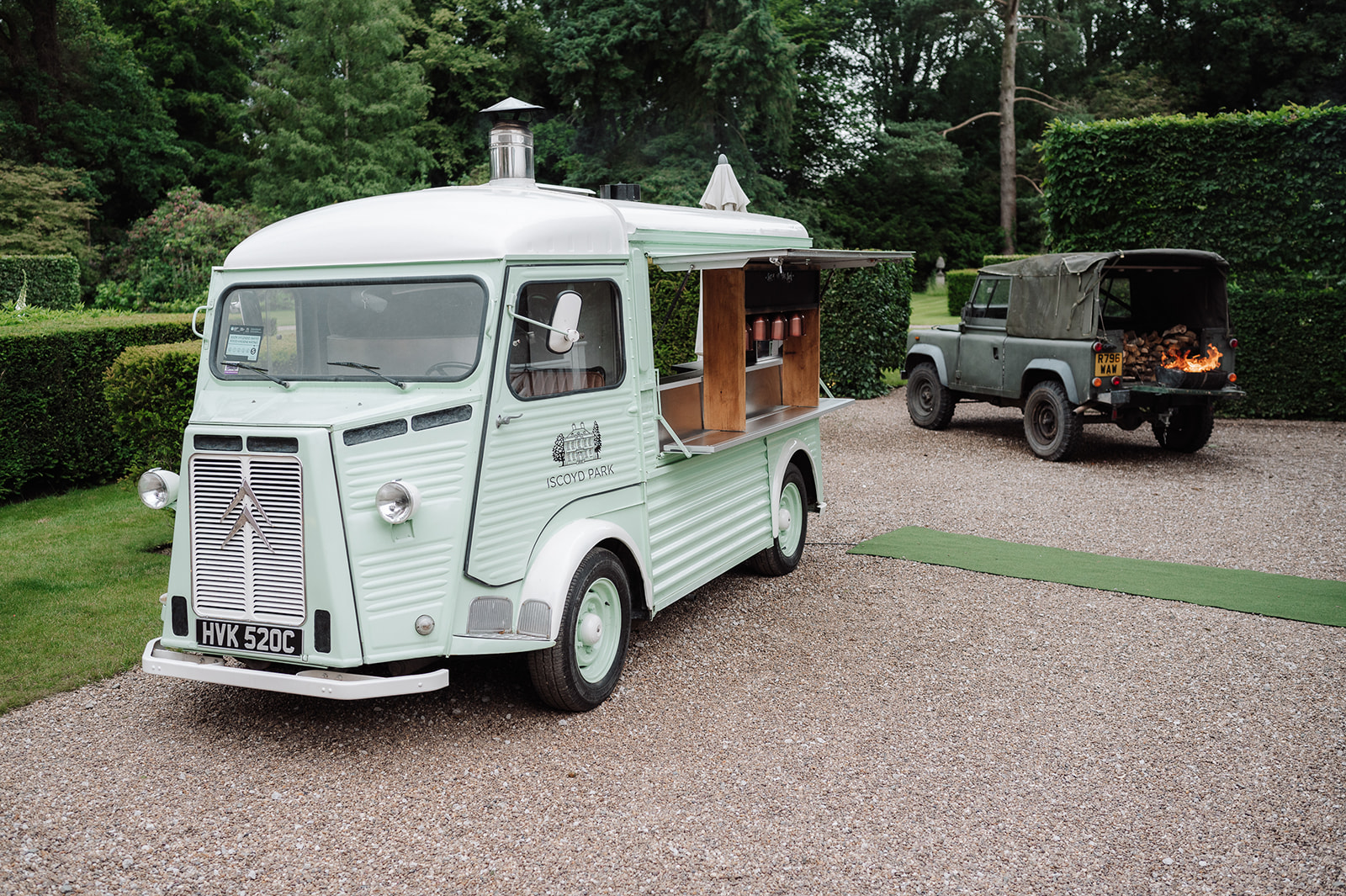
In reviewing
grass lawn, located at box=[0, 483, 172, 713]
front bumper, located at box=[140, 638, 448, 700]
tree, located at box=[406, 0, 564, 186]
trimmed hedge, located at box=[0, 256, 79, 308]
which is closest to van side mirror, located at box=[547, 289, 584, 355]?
front bumper, located at box=[140, 638, 448, 700]

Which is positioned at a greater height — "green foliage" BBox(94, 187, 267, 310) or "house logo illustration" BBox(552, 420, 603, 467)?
"green foliage" BBox(94, 187, 267, 310)

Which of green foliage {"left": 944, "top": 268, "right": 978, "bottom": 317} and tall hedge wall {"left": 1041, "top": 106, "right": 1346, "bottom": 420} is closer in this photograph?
tall hedge wall {"left": 1041, "top": 106, "right": 1346, "bottom": 420}

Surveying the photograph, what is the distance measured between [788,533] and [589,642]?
300 cm

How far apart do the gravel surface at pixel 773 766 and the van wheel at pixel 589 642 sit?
143mm

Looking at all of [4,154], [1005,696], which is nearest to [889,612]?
[1005,696]

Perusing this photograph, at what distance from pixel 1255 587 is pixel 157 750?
23.1 ft

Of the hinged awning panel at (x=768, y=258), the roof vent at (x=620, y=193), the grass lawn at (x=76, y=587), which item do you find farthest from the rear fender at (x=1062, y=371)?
the grass lawn at (x=76, y=587)

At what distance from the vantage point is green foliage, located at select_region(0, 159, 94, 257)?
78.7 ft

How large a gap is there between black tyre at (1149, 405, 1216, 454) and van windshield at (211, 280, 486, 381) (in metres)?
9.80

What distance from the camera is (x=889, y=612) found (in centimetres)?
691

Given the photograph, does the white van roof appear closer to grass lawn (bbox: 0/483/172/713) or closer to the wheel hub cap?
the wheel hub cap

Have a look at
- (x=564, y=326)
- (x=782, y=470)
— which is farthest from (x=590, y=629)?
(x=782, y=470)

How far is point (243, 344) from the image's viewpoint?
5219mm

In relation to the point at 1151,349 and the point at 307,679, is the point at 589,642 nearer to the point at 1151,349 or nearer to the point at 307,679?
the point at 307,679
